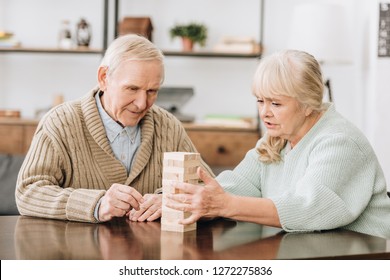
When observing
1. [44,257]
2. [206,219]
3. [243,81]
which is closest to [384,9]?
[243,81]

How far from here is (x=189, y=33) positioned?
4730 mm

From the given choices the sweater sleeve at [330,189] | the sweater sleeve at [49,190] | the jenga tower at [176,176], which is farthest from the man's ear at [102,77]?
the sweater sleeve at [330,189]

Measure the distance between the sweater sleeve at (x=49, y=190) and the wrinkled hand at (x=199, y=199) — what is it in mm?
287

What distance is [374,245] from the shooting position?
1561 millimetres

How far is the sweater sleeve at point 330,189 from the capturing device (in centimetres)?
171

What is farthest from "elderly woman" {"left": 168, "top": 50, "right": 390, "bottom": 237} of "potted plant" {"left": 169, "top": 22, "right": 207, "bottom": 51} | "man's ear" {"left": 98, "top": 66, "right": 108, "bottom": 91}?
"potted plant" {"left": 169, "top": 22, "right": 207, "bottom": 51}

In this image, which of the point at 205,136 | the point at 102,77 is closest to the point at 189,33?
the point at 205,136

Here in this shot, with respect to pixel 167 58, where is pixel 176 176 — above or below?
below

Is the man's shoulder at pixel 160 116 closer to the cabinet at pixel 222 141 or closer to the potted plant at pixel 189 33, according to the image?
the cabinet at pixel 222 141

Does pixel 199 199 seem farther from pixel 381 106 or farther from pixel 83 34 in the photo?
pixel 83 34

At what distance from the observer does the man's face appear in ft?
6.75

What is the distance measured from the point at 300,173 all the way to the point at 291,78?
10.8 inches

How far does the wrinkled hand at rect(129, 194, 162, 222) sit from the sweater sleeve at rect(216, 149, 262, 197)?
347 mm

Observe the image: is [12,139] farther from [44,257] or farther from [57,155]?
[44,257]
